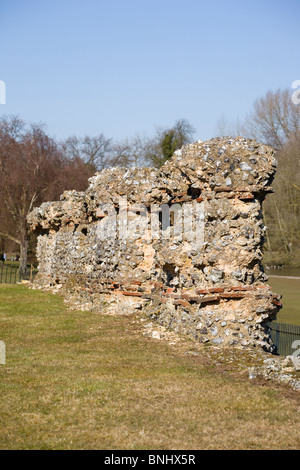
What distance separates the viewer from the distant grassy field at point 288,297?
62.1ft

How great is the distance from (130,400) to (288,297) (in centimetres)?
1891

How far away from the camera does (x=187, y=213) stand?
927 cm

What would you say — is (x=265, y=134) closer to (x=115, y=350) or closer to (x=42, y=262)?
(x=42, y=262)

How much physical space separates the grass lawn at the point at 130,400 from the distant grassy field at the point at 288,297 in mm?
10942

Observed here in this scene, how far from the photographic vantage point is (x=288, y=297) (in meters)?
23.6

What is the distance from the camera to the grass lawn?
4676 mm

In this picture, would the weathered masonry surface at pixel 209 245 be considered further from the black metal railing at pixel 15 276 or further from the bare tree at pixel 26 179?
the bare tree at pixel 26 179

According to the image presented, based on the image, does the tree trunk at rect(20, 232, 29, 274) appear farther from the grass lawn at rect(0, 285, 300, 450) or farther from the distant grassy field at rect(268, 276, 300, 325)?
the grass lawn at rect(0, 285, 300, 450)

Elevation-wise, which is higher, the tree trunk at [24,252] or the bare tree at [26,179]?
the bare tree at [26,179]

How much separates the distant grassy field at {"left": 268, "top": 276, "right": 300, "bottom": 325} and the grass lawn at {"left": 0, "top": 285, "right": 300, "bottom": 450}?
10.9m

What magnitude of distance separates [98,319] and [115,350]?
2.74 meters

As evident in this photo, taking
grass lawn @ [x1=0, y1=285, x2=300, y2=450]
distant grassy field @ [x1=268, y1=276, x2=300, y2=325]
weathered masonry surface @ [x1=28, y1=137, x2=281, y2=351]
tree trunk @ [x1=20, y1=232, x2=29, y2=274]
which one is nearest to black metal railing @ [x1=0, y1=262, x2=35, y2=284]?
tree trunk @ [x1=20, y1=232, x2=29, y2=274]

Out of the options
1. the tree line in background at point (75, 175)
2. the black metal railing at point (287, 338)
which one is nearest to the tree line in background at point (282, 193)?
the tree line in background at point (75, 175)

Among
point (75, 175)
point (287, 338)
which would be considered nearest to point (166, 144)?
point (75, 175)
